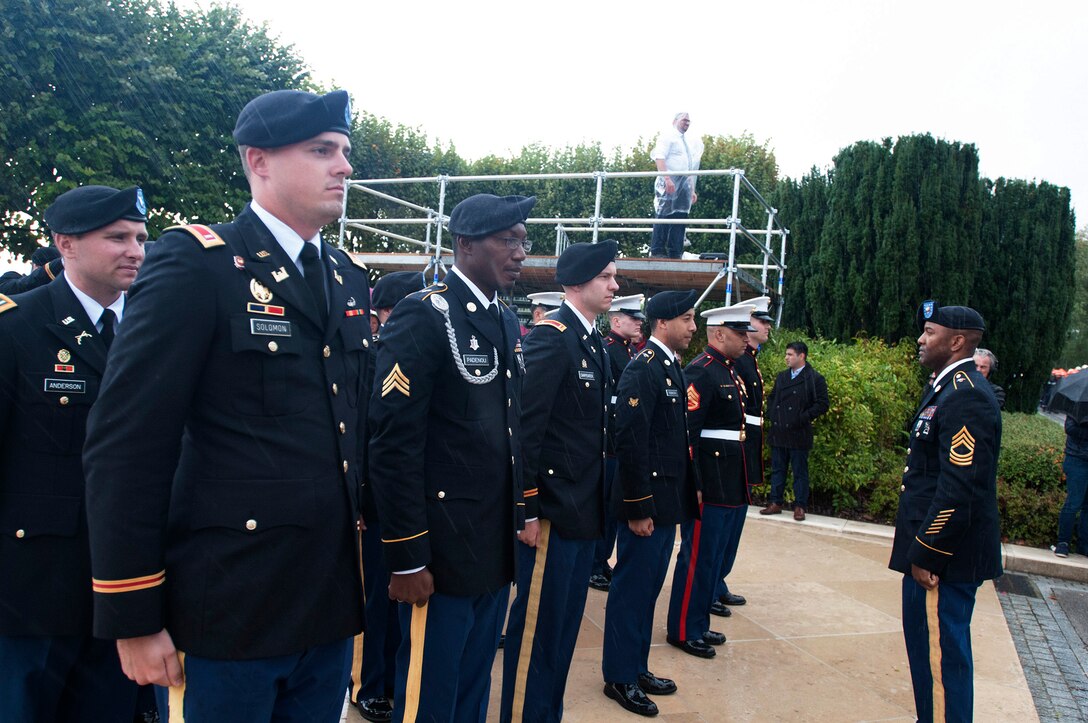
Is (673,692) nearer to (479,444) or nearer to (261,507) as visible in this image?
(479,444)

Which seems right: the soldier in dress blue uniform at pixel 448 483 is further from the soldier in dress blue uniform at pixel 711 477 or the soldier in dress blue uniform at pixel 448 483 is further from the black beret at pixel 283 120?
the soldier in dress blue uniform at pixel 711 477

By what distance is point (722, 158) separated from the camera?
24.6 m

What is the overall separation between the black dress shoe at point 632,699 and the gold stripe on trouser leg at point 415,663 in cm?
185

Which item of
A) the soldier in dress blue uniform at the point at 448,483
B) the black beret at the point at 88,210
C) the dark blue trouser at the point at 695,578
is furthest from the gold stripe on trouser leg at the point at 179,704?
the dark blue trouser at the point at 695,578

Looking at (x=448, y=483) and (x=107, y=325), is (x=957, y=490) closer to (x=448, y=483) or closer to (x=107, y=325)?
A: (x=448, y=483)

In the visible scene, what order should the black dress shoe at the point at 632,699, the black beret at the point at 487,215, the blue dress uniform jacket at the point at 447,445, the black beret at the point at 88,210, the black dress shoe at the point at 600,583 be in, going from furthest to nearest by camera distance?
the black dress shoe at the point at 600,583 → the black dress shoe at the point at 632,699 → the black beret at the point at 487,215 → the black beret at the point at 88,210 → the blue dress uniform jacket at the point at 447,445

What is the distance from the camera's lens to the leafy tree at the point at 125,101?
15242mm

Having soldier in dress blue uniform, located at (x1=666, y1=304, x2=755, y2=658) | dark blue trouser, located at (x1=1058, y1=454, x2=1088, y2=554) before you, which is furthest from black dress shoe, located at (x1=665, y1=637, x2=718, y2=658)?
dark blue trouser, located at (x1=1058, y1=454, x2=1088, y2=554)

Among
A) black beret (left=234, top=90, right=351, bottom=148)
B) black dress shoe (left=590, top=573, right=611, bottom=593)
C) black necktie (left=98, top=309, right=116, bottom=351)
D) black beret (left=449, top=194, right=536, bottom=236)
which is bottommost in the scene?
black dress shoe (left=590, top=573, right=611, bottom=593)

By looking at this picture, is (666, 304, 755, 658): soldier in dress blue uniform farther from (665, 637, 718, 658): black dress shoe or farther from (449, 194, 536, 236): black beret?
(449, 194, 536, 236): black beret

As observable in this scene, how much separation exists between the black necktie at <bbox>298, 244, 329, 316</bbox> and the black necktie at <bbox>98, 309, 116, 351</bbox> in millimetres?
1220

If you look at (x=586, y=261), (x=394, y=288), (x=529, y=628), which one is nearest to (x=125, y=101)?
(x=394, y=288)

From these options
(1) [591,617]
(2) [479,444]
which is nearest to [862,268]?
(1) [591,617]

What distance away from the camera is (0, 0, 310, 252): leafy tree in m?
15.2
